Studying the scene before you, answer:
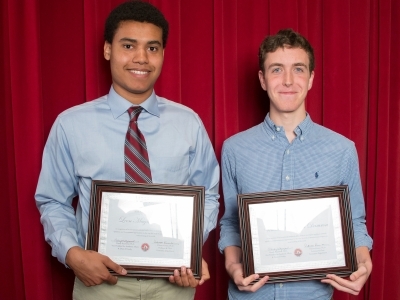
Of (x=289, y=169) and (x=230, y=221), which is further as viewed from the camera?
(x=230, y=221)

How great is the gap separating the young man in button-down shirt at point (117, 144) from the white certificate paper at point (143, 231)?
0.14 m

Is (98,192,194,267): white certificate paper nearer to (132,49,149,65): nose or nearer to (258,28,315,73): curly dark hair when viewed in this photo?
(132,49,149,65): nose

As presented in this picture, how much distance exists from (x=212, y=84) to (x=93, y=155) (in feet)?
2.42

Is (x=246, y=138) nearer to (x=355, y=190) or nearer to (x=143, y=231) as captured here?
(x=355, y=190)

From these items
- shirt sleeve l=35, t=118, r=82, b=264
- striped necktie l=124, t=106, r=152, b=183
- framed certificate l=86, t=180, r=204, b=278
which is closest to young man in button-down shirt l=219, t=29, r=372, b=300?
framed certificate l=86, t=180, r=204, b=278

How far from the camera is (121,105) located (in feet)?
5.07

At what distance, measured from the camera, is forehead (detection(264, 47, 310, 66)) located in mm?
1635

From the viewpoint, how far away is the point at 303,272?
1377 mm

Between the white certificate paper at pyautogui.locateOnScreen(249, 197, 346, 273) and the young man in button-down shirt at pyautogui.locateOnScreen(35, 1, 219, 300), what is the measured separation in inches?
8.4

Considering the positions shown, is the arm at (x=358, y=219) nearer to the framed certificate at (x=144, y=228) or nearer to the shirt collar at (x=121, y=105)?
the framed certificate at (x=144, y=228)

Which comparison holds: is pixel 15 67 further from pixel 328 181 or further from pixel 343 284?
pixel 343 284

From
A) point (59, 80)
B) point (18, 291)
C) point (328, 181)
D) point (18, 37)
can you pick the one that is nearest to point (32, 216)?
point (18, 291)

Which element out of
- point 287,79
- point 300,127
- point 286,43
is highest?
point 286,43

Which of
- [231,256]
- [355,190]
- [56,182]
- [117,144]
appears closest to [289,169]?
[355,190]
